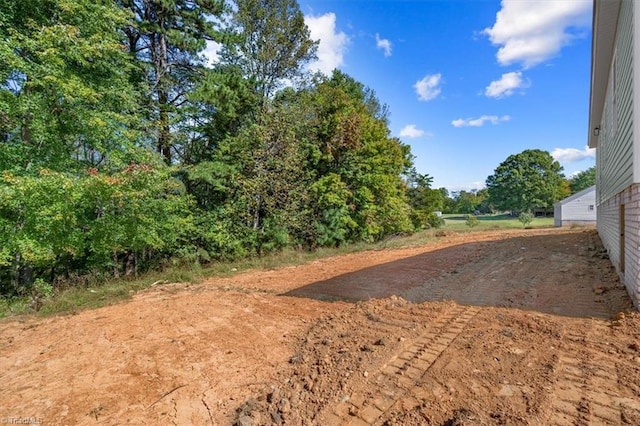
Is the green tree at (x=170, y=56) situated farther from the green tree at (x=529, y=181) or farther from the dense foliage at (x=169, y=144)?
the green tree at (x=529, y=181)

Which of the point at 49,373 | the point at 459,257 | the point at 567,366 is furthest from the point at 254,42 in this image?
the point at 567,366

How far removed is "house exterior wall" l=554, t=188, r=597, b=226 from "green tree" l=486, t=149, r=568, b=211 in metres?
22.8

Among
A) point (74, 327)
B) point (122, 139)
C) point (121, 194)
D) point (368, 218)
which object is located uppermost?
point (122, 139)

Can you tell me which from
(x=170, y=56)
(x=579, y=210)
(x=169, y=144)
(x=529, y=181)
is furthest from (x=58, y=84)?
(x=529, y=181)

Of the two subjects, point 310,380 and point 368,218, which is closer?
point 310,380

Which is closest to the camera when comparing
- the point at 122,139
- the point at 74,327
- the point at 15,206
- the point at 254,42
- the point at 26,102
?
the point at 74,327

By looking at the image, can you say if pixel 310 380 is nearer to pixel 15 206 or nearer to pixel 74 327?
pixel 74 327

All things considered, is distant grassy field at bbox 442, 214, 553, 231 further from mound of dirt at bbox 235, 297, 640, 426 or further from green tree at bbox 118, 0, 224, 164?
mound of dirt at bbox 235, 297, 640, 426

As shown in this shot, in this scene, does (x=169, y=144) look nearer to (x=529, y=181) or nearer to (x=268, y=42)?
(x=268, y=42)

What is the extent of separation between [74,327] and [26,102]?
199 inches

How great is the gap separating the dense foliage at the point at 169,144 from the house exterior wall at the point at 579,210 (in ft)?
57.1

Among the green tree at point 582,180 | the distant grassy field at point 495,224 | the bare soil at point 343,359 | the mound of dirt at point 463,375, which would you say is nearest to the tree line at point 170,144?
the bare soil at point 343,359

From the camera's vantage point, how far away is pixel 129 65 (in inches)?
334

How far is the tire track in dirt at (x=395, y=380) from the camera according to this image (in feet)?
7.47
